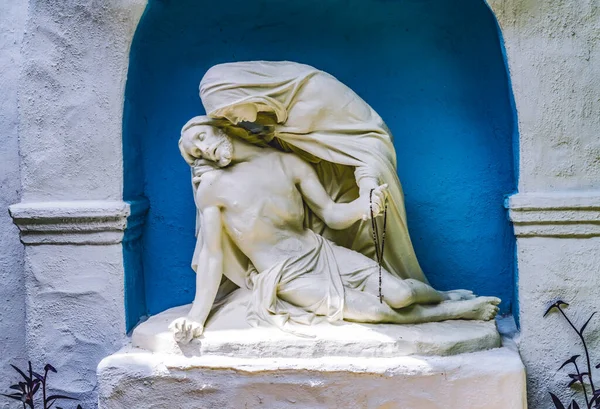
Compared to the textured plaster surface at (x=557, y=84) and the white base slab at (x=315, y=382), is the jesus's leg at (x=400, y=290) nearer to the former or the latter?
the white base slab at (x=315, y=382)

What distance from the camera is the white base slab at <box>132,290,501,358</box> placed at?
2832mm

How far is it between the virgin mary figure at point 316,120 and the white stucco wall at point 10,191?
1177 millimetres

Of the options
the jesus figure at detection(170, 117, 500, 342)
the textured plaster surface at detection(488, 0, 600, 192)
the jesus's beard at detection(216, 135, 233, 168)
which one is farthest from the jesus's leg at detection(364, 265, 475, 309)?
the jesus's beard at detection(216, 135, 233, 168)

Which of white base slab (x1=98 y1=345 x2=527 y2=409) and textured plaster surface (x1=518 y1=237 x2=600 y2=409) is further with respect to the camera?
textured plaster surface (x1=518 y1=237 x2=600 y2=409)

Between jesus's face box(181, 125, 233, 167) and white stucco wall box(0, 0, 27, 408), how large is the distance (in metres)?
1.09

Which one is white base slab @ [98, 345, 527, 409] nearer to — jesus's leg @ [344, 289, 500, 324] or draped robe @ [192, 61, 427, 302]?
jesus's leg @ [344, 289, 500, 324]

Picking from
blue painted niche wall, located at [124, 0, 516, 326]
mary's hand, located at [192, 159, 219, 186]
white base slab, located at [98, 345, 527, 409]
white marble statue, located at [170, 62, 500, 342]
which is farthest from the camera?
blue painted niche wall, located at [124, 0, 516, 326]

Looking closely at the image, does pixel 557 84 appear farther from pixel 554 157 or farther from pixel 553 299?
pixel 553 299

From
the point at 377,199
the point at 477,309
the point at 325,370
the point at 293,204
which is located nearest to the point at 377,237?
the point at 377,199

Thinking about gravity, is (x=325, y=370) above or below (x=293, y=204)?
below

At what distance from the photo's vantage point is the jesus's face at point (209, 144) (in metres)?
3.08

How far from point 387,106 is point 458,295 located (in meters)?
0.93

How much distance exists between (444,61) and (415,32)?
0.62 feet

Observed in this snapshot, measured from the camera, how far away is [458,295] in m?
3.22
